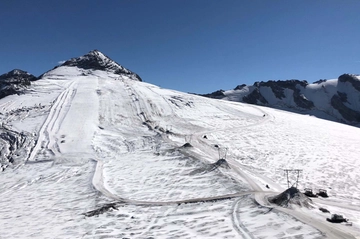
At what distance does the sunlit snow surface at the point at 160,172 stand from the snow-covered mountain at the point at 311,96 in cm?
12288

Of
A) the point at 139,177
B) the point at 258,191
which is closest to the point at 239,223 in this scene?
the point at 258,191

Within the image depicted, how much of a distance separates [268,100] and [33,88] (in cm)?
14074

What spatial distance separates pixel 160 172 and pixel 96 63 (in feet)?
327

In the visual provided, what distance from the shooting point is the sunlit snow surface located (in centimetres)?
1271

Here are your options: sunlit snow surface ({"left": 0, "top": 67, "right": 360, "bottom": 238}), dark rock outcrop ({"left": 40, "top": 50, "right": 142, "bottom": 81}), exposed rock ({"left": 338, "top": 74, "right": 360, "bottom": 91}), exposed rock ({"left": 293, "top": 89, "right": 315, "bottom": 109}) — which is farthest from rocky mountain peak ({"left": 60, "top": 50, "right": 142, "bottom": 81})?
exposed rock ({"left": 338, "top": 74, "right": 360, "bottom": 91})

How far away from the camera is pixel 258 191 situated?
16.3m

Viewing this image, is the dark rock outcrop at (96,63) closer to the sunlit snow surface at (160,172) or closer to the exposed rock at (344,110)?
the sunlit snow surface at (160,172)

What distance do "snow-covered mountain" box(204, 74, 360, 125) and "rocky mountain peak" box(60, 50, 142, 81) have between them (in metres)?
82.1

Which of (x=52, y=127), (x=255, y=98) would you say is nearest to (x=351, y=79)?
(x=255, y=98)

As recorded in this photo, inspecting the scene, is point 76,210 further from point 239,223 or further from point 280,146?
point 280,146

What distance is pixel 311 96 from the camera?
582 ft

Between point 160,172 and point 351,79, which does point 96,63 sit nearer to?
point 160,172

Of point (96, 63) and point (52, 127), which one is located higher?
point (96, 63)

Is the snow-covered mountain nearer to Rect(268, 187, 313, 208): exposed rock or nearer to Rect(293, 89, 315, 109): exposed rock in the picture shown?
Rect(293, 89, 315, 109): exposed rock
